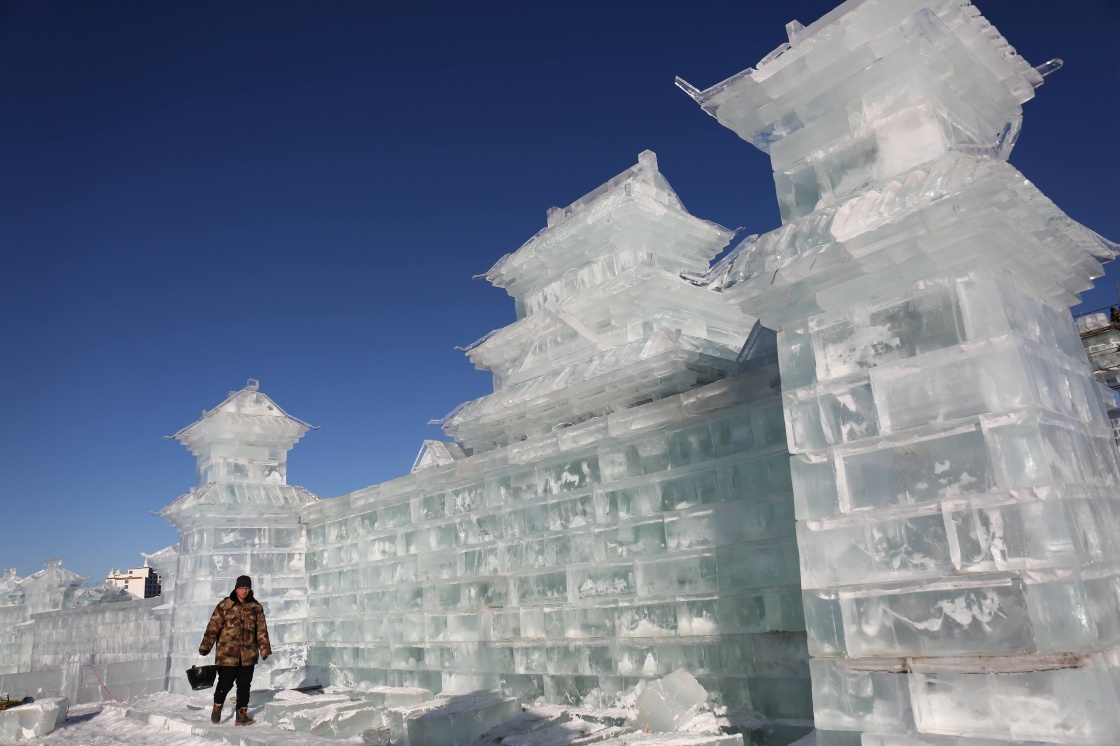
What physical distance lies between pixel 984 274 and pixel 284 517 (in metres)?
9.78

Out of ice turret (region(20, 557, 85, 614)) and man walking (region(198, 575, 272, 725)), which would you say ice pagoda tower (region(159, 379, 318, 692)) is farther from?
ice turret (region(20, 557, 85, 614))

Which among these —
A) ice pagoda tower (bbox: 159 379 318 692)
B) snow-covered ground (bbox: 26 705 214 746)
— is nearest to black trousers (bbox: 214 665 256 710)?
snow-covered ground (bbox: 26 705 214 746)

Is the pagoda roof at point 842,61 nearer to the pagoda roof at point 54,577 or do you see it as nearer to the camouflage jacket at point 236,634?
the camouflage jacket at point 236,634

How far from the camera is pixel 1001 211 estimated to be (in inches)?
141

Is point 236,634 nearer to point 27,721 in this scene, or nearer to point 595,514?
point 27,721

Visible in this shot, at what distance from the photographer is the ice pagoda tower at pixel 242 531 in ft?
33.2

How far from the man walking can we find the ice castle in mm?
1730

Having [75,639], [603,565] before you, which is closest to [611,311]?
[603,565]

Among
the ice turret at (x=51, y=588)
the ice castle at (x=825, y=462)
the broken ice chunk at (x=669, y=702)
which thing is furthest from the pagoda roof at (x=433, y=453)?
the ice turret at (x=51, y=588)

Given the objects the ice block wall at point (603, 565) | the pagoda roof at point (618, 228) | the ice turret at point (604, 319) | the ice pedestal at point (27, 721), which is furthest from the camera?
the pagoda roof at point (618, 228)

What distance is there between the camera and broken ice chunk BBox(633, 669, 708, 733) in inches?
207

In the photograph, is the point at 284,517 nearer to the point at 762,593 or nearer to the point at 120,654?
the point at 120,654

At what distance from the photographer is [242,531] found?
34.6ft

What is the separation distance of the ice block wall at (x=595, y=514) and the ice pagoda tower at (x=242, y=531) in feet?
1.06
